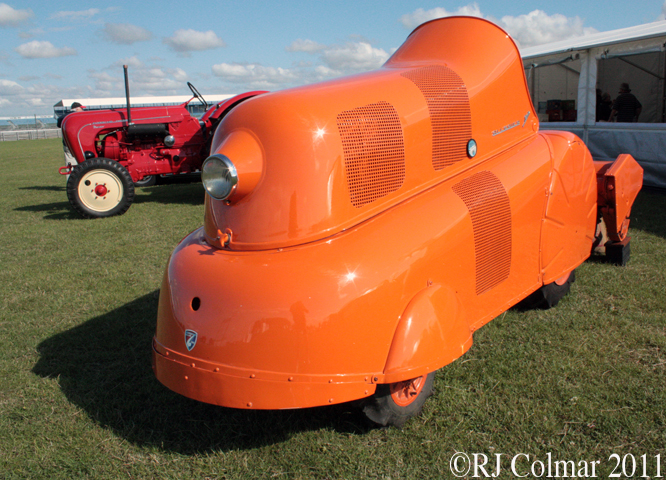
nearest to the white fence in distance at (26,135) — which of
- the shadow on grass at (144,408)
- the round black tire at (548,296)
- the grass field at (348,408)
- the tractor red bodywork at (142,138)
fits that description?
the tractor red bodywork at (142,138)

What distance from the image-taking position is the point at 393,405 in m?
2.24

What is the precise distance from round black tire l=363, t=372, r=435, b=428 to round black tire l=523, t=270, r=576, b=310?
59.4 inches

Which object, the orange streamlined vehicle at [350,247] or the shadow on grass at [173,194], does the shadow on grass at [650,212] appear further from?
the shadow on grass at [173,194]

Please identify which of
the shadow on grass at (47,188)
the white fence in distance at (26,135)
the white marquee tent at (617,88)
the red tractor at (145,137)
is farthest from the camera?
the white fence in distance at (26,135)

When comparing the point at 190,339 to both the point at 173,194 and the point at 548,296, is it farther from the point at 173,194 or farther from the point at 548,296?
the point at 173,194

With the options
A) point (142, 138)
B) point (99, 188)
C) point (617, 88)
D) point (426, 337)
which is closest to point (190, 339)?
point (426, 337)

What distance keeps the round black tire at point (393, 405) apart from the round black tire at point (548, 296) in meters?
1.51

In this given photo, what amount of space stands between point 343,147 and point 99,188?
21.9 feet

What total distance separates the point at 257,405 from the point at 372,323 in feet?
1.87

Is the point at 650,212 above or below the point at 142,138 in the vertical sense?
below

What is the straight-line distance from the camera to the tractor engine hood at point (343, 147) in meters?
2.13

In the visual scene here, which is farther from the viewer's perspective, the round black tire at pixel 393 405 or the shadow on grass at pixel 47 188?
the shadow on grass at pixel 47 188

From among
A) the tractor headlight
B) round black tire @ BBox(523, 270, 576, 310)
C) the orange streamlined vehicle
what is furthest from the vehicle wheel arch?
round black tire @ BBox(523, 270, 576, 310)

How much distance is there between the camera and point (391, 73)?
272cm
